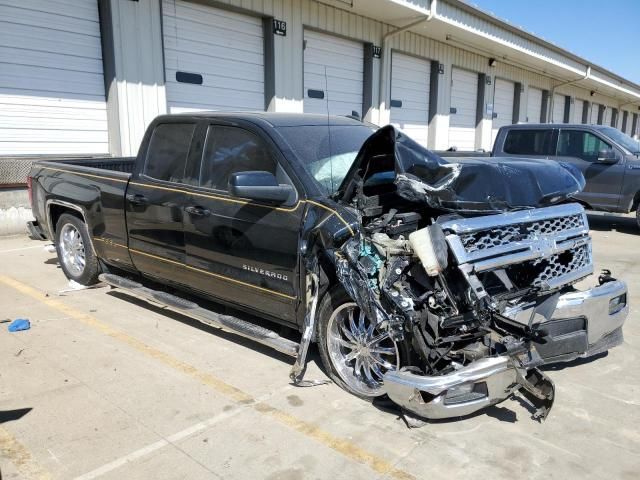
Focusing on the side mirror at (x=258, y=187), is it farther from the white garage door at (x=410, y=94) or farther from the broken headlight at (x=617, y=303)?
the white garage door at (x=410, y=94)

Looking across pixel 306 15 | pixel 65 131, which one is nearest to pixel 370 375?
pixel 65 131

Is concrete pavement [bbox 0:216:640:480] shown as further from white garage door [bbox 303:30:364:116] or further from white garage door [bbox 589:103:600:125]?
white garage door [bbox 589:103:600:125]

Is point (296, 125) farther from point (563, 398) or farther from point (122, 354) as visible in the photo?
point (563, 398)

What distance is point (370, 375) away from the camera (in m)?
3.60

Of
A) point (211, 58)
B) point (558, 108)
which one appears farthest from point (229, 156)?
point (558, 108)

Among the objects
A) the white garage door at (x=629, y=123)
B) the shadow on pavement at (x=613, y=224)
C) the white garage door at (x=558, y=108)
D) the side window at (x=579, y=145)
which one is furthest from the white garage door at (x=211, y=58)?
the white garage door at (x=629, y=123)

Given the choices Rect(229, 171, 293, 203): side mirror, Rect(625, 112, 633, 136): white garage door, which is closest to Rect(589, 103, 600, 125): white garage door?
Rect(625, 112, 633, 136): white garage door

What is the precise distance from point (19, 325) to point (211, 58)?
27.1 feet

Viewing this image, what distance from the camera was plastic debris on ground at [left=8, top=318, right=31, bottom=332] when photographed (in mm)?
4871

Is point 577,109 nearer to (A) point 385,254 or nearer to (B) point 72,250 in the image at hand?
(B) point 72,250

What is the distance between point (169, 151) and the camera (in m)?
4.93

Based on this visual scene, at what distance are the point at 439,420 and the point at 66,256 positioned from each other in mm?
4822

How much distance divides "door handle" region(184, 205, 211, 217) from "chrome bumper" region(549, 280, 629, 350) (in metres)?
2.67

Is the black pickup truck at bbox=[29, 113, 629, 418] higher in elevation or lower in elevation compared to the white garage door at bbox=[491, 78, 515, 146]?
lower
